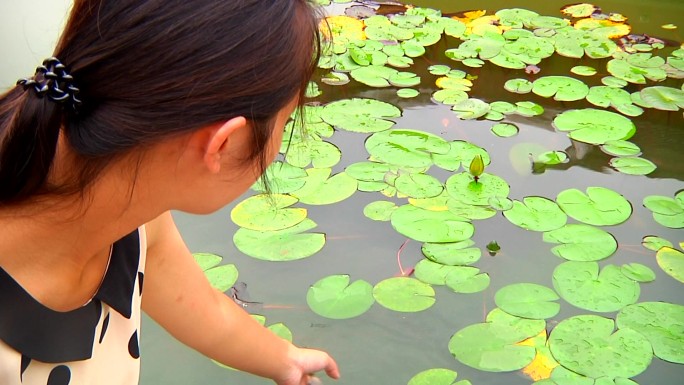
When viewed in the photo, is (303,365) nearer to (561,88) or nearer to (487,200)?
(487,200)

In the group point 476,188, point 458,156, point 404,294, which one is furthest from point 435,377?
point 458,156

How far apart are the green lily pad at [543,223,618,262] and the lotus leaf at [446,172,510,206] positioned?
16 cm

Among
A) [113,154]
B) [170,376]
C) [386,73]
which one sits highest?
[113,154]

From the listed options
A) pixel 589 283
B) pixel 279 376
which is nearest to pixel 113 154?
pixel 279 376

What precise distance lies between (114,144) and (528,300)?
37.8 inches

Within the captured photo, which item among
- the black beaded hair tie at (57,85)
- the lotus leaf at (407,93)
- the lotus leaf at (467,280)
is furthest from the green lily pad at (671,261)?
the black beaded hair tie at (57,85)

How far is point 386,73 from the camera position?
7.06ft

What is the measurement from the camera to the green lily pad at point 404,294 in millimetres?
1390

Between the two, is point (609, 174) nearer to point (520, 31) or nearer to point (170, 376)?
point (520, 31)

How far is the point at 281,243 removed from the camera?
1.53m

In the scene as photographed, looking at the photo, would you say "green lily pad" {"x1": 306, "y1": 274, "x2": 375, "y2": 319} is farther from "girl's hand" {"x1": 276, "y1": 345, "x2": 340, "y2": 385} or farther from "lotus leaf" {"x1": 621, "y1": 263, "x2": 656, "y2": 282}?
"lotus leaf" {"x1": 621, "y1": 263, "x2": 656, "y2": 282}

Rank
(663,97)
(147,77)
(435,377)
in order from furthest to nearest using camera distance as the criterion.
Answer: (663,97) → (435,377) → (147,77)

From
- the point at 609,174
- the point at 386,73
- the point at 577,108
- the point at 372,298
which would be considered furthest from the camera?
the point at 386,73

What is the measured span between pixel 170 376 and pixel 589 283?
0.81m
